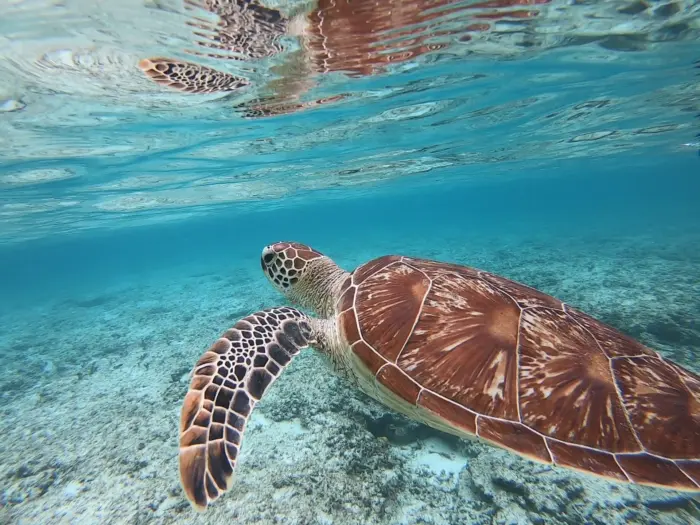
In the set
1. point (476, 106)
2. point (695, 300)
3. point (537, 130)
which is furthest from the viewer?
point (537, 130)

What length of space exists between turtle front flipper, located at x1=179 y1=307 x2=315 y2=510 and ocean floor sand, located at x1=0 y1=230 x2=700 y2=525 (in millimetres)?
1495

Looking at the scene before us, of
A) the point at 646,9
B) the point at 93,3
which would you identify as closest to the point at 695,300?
the point at 646,9

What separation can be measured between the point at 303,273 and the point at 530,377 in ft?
10.1

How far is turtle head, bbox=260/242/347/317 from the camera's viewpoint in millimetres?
4281

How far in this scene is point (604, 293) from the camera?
8.48 metres

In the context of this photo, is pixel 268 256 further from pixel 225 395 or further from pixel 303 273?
pixel 225 395

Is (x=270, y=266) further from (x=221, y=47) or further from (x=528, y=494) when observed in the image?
(x=528, y=494)

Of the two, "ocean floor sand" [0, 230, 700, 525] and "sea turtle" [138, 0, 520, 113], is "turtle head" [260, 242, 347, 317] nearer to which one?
"ocean floor sand" [0, 230, 700, 525]

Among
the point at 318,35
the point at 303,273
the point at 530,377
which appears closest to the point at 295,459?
the point at 303,273

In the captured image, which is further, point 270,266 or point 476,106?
point 476,106

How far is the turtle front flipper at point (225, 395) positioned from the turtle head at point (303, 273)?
0.96m

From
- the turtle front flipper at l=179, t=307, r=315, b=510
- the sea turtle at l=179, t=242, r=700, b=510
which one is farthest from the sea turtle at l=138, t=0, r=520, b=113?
the turtle front flipper at l=179, t=307, r=315, b=510

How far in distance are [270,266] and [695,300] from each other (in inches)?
391

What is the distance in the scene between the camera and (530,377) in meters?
2.32
